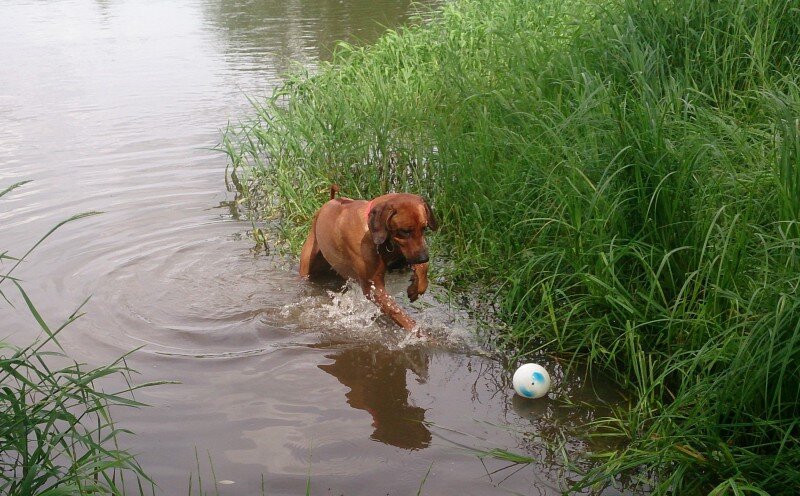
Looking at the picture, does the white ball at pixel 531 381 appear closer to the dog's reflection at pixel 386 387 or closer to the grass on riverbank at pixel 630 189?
the grass on riverbank at pixel 630 189

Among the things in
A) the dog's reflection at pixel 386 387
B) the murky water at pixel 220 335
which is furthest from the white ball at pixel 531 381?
the dog's reflection at pixel 386 387

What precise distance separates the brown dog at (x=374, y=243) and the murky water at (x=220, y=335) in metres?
0.22

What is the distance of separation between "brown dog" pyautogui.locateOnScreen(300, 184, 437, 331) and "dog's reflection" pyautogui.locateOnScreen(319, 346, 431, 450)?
0.93ft

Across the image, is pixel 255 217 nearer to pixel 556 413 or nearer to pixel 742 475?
pixel 556 413

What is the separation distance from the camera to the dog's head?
15.6 feet

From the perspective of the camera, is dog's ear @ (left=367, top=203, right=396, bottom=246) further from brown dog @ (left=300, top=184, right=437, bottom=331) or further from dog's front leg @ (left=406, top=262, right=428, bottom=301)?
dog's front leg @ (left=406, top=262, right=428, bottom=301)

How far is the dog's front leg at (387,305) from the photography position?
5.08 m

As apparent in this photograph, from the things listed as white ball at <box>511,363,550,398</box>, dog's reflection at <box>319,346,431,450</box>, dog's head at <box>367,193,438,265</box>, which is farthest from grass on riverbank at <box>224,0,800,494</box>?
dog's reflection at <box>319,346,431,450</box>

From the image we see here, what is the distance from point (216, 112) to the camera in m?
10.6

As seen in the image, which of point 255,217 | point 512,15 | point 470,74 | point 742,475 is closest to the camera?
point 742,475

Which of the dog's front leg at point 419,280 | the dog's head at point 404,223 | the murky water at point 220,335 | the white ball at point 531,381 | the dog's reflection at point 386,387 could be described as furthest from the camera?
the dog's front leg at point 419,280

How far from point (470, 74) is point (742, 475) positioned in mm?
4459

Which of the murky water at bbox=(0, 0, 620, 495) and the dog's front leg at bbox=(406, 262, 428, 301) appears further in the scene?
the dog's front leg at bbox=(406, 262, 428, 301)

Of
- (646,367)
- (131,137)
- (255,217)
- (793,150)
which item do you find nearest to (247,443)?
(646,367)
